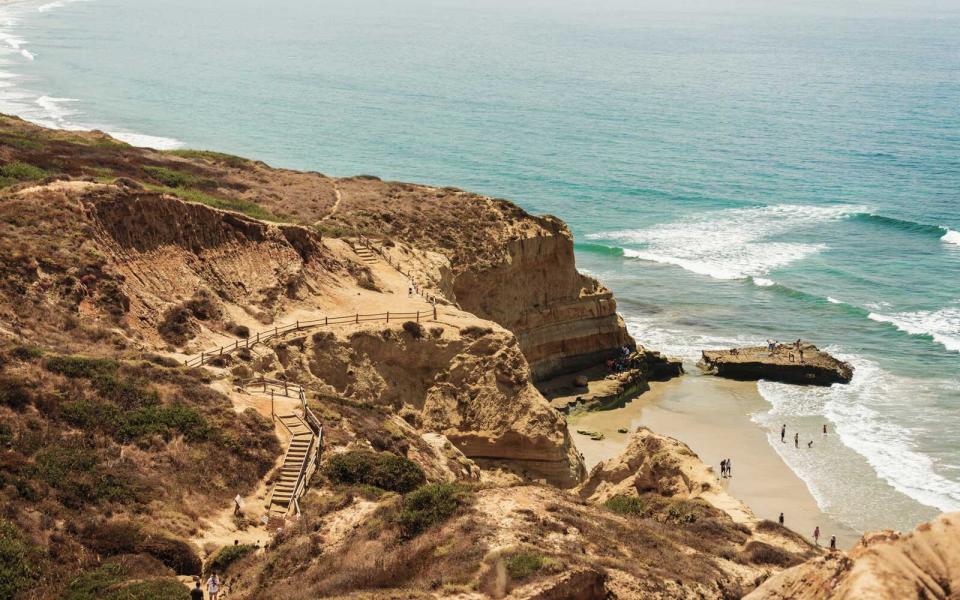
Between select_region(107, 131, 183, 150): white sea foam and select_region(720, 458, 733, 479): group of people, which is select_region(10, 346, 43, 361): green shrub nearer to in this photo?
select_region(720, 458, 733, 479): group of people

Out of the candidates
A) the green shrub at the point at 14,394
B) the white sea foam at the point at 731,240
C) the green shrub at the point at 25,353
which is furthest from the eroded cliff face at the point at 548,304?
the green shrub at the point at 14,394

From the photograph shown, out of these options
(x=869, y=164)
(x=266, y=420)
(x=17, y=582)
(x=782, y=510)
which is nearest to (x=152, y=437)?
(x=266, y=420)

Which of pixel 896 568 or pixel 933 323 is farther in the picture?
pixel 933 323

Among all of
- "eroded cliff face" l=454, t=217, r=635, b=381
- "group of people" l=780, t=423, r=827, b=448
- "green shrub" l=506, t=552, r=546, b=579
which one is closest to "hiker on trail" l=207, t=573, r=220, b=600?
"green shrub" l=506, t=552, r=546, b=579

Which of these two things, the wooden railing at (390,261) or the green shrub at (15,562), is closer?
the green shrub at (15,562)

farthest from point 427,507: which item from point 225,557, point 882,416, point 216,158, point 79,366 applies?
point 216,158

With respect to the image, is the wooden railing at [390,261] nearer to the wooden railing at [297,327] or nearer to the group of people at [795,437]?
the wooden railing at [297,327]

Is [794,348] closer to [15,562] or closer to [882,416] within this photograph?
[882,416]
